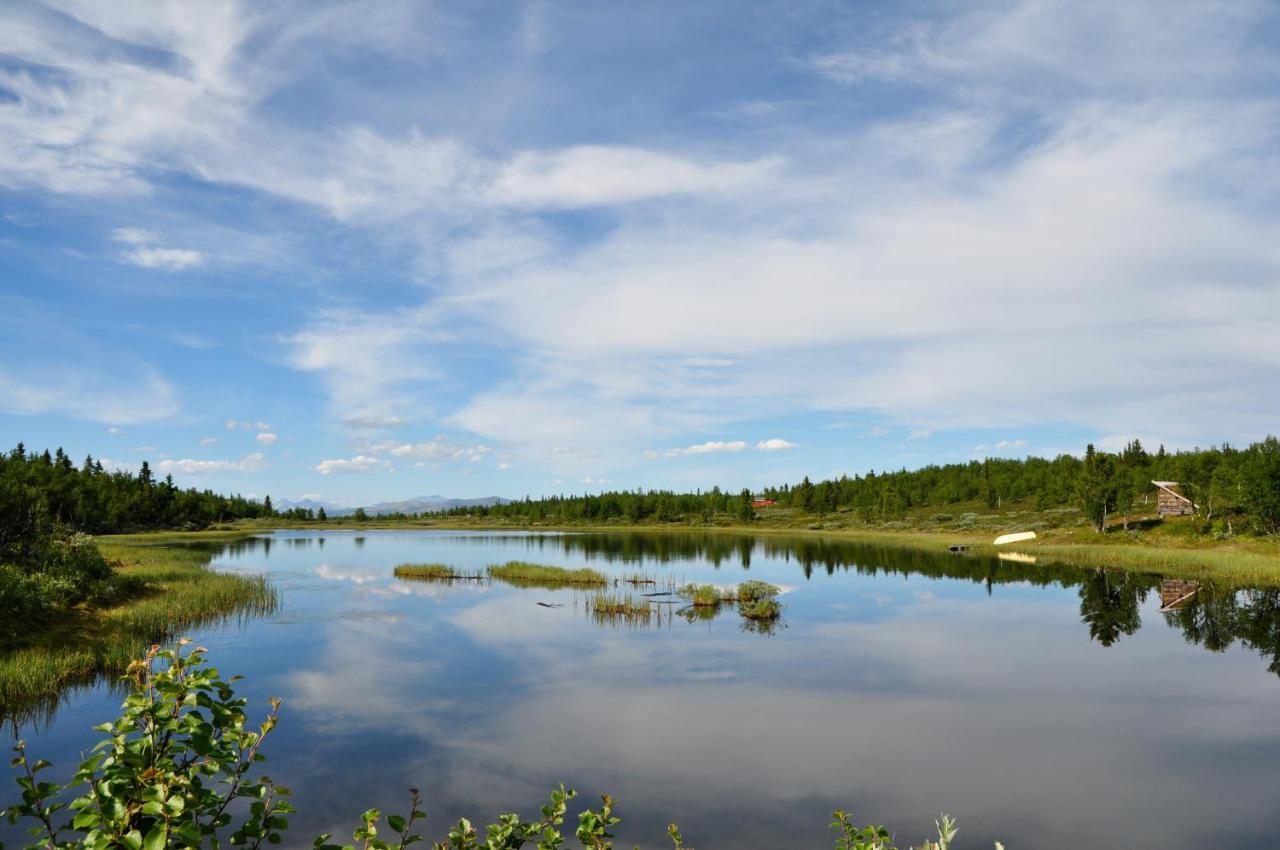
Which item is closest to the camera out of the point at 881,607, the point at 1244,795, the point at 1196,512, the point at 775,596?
the point at 1244,795

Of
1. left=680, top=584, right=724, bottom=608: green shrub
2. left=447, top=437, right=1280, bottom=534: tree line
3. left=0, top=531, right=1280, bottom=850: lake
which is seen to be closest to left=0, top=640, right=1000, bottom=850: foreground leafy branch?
left=0, top=531, right=1280, bottom=850: lake

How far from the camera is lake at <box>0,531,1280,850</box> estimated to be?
16812 mm

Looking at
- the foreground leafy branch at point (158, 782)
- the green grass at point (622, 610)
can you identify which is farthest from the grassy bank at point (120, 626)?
the foreground leafy branch at point (158, 782)

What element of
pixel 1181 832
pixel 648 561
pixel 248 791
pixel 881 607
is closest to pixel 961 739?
pixel 1181 832

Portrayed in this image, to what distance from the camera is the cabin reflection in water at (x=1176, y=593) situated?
4881 centimetres

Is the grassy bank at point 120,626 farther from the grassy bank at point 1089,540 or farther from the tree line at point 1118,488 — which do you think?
the tree line at point 1118,488

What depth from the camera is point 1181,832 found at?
1594 centimetres

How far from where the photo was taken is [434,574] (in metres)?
65.0

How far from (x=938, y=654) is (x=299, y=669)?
Answer: 2896 cm

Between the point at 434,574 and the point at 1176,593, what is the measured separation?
199 feet

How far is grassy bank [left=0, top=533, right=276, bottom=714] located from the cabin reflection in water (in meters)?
58.5

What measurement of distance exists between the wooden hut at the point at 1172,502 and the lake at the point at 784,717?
227 ft

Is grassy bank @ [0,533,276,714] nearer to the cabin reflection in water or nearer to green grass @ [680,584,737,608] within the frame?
green grass @ [680,584,737,608]

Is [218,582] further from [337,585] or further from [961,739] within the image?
[961,739]
